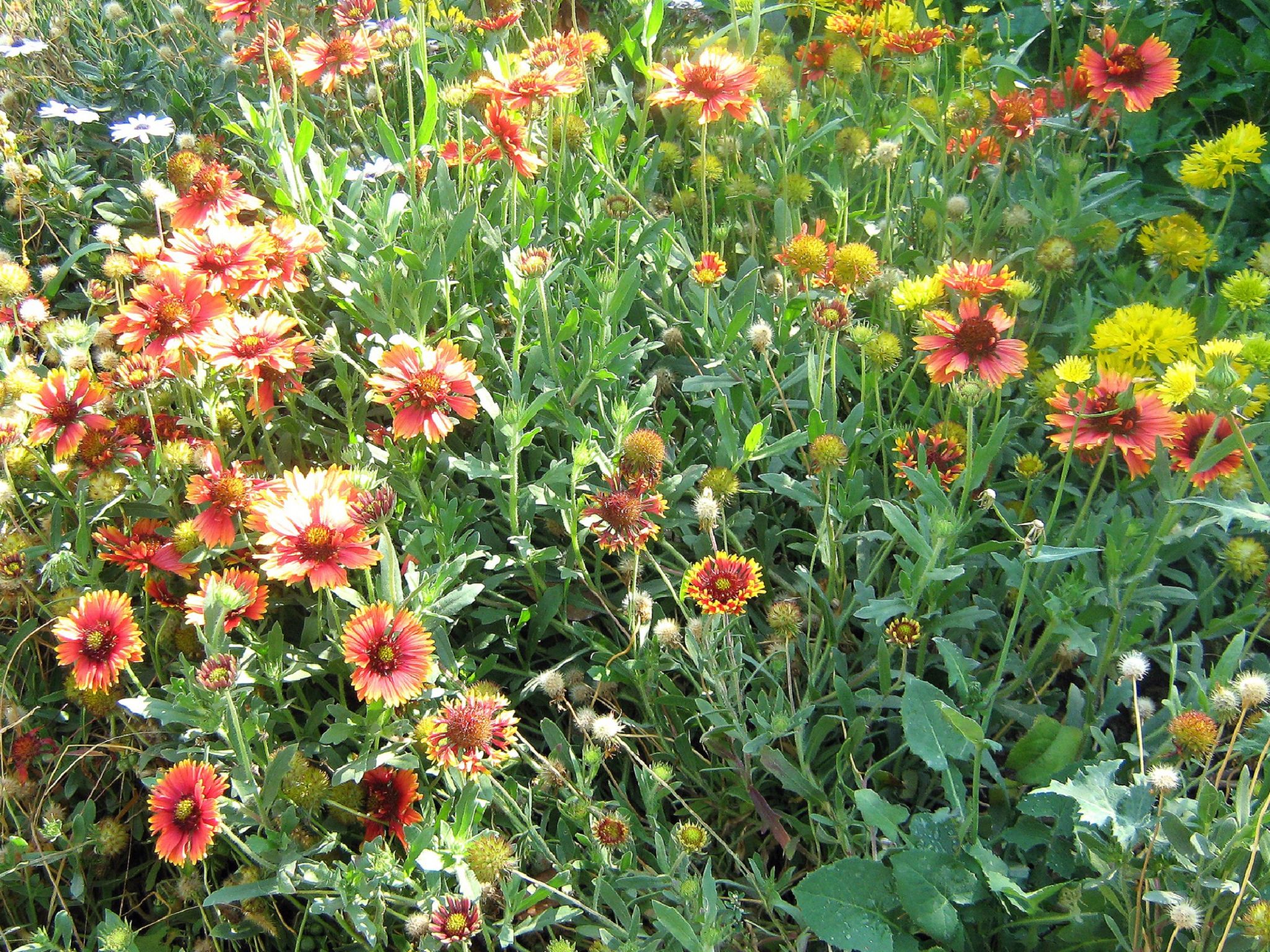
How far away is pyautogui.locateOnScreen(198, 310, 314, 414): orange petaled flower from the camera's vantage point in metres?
1.77

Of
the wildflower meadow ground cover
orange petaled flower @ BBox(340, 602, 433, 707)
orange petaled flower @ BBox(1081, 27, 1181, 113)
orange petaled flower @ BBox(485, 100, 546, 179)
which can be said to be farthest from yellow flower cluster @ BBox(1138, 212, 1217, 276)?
orange petaled flower @ BBox(340, 602, 433, 707)

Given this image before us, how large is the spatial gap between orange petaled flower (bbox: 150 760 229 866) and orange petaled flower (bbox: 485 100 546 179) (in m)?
1.29

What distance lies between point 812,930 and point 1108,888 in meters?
0.44

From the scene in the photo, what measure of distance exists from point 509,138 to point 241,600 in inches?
42.2

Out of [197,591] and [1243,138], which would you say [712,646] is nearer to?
[197,591]

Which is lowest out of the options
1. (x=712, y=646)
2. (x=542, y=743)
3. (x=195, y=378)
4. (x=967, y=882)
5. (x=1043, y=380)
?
(x=542, y=743)

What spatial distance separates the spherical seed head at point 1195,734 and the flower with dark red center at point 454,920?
3.47ft

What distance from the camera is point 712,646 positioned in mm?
1720

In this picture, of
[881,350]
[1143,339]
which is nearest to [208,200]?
[881,350]

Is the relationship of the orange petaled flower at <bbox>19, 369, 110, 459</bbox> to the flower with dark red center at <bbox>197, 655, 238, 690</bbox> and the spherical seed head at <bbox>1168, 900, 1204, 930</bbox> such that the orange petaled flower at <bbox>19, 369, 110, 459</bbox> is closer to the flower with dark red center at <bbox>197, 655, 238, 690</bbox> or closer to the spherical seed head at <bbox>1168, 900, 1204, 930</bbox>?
the flower with dark red center at <bbox>197, 655, 238, 690</bbox>

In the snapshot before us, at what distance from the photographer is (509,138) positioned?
205cm

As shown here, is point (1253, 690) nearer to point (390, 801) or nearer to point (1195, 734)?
point (1195, 734)

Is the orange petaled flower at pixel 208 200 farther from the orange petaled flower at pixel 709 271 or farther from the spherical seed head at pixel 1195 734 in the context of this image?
the spherical seed head at pixel 1195 734

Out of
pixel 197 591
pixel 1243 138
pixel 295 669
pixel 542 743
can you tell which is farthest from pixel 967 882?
pixel 1243 138
